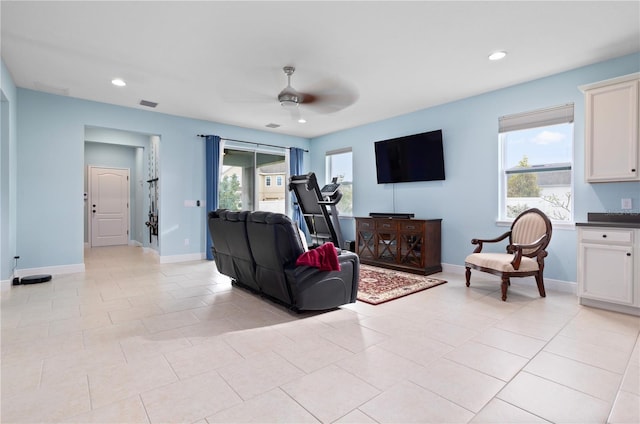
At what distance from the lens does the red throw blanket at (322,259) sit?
9.96 feet

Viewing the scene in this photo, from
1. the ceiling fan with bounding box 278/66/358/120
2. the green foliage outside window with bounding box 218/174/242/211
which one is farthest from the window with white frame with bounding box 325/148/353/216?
the green foliage outside window with bounding box 218/174/242/211

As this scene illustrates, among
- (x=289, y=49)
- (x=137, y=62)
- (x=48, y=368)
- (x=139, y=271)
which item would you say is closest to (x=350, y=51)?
(x=289, y=49)

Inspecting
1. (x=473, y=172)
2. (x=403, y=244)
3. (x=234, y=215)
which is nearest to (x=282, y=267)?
(x=234, y=215)

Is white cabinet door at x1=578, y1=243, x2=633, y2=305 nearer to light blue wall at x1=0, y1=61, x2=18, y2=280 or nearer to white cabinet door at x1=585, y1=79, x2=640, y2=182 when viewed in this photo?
white cabinet door at x1=585, y1=79, x2=640, y2=182

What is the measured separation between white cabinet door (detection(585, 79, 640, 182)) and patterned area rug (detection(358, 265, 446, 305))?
2243 millimetres

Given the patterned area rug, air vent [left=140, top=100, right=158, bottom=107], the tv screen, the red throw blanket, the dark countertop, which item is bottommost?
the patterned area rug

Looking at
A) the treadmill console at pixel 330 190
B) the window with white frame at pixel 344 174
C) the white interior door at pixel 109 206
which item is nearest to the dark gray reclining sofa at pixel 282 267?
the treadmill console at pixel 330 190

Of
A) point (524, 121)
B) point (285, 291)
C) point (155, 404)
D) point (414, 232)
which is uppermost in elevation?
point (524, 121)

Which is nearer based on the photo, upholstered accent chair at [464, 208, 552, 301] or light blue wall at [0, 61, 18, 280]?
upholstered accent chair at [464, 208, 552, 301]

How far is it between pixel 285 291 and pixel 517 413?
2.04 m

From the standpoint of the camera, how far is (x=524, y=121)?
4.41 metres

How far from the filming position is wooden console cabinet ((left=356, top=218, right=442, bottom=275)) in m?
5.02

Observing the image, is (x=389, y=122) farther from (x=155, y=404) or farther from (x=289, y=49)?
(x=155, y=404)

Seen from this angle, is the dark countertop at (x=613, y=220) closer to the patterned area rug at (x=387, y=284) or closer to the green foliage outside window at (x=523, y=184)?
the green foliage outside window at (x=523, y=184)
